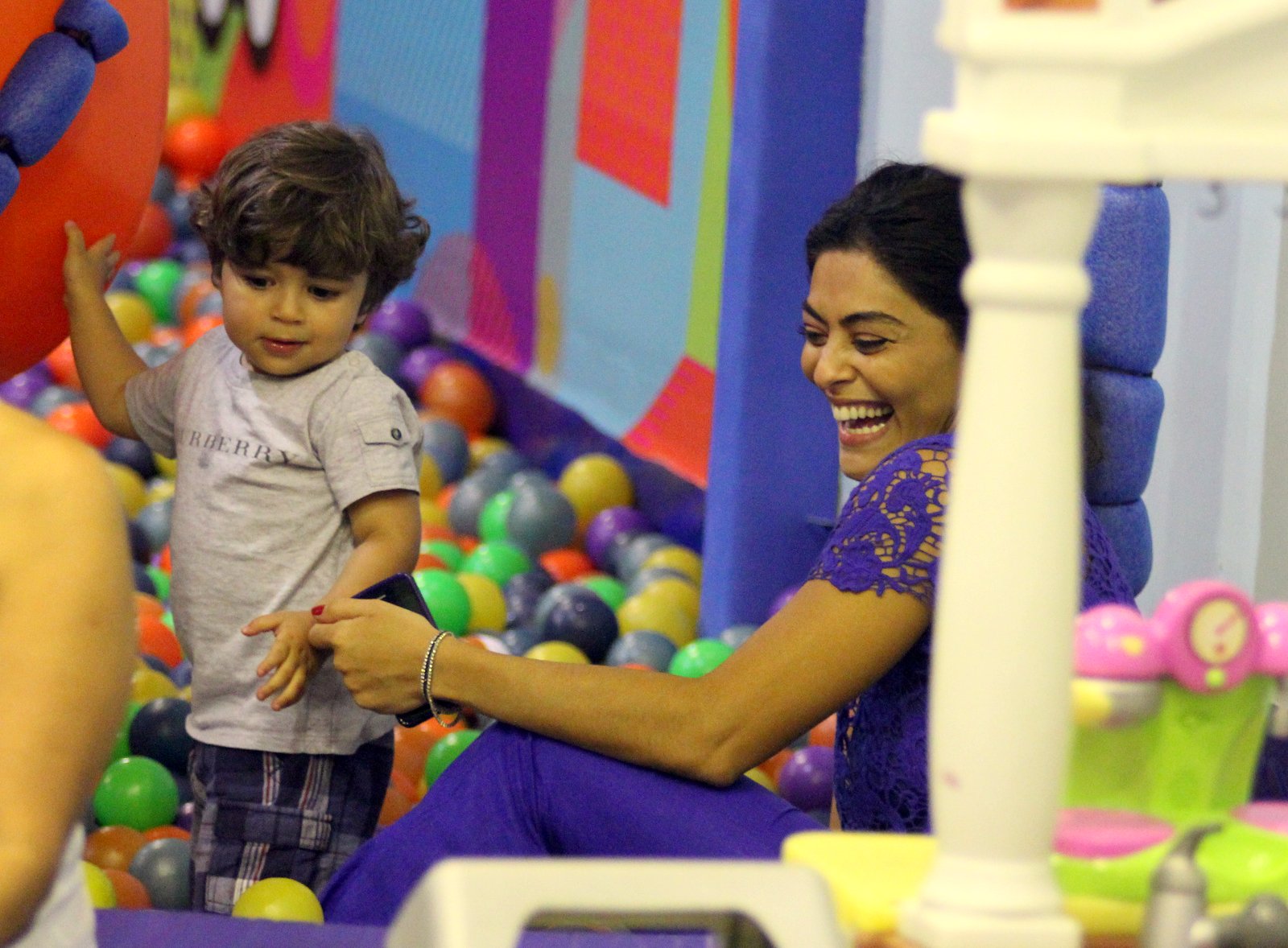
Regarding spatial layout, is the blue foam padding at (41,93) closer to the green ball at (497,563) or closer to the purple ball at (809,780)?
the purple ball at (809,780)

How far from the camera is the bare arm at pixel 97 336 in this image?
177 cm

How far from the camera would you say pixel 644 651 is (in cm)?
299

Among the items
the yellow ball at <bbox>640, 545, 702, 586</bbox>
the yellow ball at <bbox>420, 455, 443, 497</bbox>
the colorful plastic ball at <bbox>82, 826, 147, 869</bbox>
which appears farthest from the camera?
the yellow ball at <bbox>420, 455, 443, 497</bbox>

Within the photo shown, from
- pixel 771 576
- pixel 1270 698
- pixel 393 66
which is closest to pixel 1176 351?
pixel 771 576

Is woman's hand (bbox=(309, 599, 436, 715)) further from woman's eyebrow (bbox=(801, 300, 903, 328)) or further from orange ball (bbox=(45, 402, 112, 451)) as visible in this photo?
orange ball (bbox=(45, 402, 112, 451))

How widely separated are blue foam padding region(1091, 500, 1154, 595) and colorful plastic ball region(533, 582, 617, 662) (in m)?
1.22

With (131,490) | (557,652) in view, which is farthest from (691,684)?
(131,490)

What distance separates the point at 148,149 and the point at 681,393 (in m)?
1.80

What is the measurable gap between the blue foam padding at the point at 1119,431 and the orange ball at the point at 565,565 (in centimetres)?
177

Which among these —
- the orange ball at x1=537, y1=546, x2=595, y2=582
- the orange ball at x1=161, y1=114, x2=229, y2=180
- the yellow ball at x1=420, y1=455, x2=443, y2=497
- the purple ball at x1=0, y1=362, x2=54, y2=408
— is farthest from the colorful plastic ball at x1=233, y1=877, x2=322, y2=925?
the orange ball at x1=161, y1=114, x2=229, y2=180

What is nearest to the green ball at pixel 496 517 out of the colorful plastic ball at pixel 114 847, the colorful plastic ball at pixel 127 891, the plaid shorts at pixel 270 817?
the colorful plastic ball at pixel 114 847

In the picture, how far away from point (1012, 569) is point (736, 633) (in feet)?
7.30

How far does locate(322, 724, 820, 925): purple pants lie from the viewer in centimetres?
152

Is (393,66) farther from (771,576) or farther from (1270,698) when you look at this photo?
(1270,698)
